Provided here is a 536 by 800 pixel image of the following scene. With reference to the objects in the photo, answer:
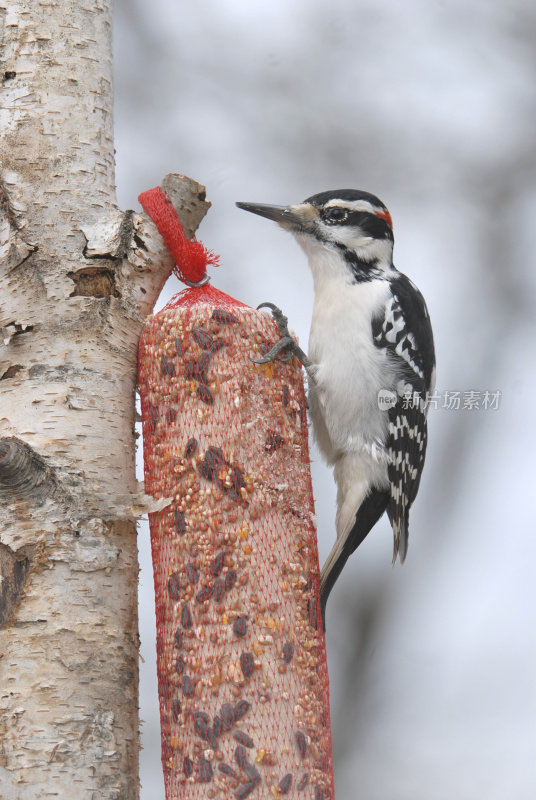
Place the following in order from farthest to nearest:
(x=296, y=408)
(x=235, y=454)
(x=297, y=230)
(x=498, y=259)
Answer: (x=498, y=259) → (x=297, y=230) → (x=296, y=408) → (x=235, y=454)

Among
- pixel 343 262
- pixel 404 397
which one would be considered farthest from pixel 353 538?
pixel 343 262

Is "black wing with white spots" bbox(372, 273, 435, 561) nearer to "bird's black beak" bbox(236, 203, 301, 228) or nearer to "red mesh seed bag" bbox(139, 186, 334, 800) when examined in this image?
"bird's black beak" bbox(236, 203, 301, 228)

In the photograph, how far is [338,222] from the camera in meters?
2.92

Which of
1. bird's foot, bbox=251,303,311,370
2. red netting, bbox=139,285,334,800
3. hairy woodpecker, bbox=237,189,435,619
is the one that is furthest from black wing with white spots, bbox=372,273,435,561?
red netting, bbox=139,285,334,800

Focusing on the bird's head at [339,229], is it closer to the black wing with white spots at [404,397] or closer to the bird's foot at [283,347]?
the black wing with white spots at [404,397]

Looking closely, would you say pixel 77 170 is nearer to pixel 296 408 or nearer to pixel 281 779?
pixel 296 408

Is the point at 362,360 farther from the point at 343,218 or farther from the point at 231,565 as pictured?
the point at 231,565

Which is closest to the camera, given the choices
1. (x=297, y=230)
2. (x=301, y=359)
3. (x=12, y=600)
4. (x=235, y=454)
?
(x=12, y=600)

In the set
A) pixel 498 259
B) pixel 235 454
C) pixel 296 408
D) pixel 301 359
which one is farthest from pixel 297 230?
pixel 498 259

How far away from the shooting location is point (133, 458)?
2.11 m

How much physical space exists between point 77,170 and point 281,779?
4.53 ft

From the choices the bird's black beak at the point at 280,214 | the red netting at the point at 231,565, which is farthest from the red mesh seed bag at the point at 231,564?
the bird's black beak at the point at 280,214

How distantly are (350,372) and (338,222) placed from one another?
48 centimetres

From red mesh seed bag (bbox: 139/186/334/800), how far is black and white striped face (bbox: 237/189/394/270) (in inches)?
31.3
